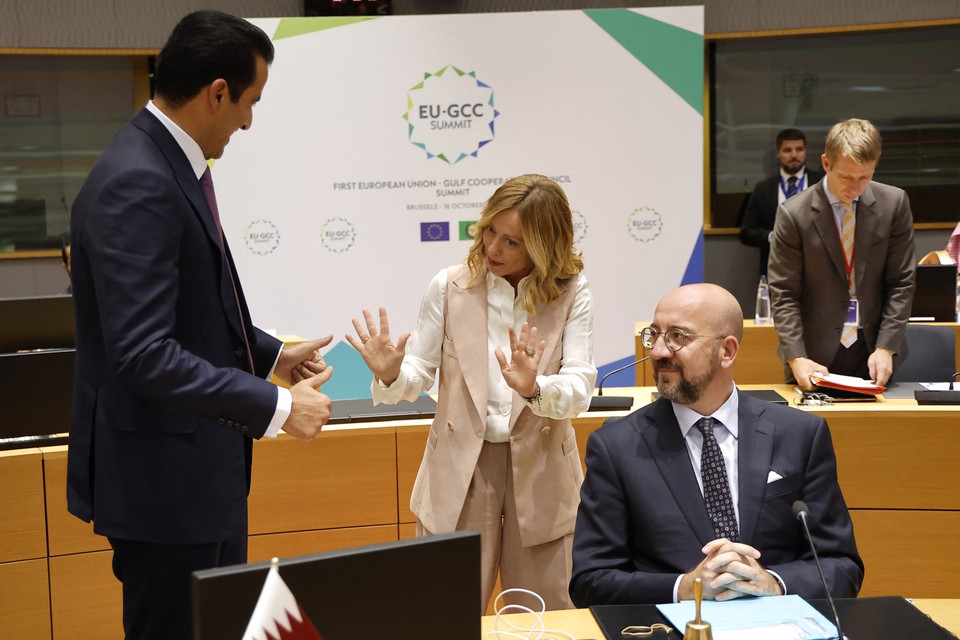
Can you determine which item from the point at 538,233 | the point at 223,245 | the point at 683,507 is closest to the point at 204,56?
the point at 223,245

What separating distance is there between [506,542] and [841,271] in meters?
2.06

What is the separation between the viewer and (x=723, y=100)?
26.8ft

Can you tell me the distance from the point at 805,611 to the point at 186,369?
1239 mm

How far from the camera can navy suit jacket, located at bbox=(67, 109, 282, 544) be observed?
73.5 inches

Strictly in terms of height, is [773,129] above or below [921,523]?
above

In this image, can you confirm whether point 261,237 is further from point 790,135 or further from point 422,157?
point 790,135

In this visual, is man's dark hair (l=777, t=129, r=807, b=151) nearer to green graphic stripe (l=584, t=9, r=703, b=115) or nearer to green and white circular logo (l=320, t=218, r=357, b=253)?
green graphic stripe (l=584, t=9, r=703, b=115)

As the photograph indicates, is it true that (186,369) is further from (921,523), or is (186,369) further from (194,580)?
(921,523)

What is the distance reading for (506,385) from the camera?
2.88 m

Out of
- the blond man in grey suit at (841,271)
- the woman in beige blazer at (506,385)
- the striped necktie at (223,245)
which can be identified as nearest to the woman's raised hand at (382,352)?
the woman in beige blazer at (506,385)

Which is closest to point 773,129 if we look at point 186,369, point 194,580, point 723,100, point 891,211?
point 723,100

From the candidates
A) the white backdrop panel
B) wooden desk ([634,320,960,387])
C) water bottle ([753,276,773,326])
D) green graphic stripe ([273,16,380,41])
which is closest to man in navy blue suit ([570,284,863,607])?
wooden desk ([634,320,960,387])

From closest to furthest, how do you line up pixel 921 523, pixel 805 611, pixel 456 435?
1. pixel 805 611
2. pixel 456 435
3. pixel 921 523

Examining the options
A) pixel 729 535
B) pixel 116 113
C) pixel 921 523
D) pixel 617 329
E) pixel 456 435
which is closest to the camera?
pixel 729 535
